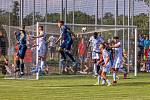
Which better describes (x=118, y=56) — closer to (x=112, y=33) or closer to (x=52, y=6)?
(x=112, y=33)

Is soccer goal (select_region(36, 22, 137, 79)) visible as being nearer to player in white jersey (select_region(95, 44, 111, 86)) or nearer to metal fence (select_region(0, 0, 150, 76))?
metal fence (select_region(0, 0, 150, 76))

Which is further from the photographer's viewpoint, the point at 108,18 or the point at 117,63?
the point at 108,18

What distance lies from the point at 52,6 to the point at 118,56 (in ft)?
25.2

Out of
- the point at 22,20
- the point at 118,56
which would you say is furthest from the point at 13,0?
the point at 118,56

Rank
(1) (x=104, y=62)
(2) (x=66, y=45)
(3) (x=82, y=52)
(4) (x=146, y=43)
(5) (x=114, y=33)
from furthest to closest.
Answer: (4) (x=146, y=43), (5) (x=114, y=33), (3) (x=82, y=52), (2) (x=66, y=45), (1) (x=104, y=62)

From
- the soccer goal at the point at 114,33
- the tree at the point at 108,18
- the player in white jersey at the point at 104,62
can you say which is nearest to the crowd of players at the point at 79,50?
the soccer goal at the point at 114,33

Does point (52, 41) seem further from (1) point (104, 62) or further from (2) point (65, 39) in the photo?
(1) point (104, 62)

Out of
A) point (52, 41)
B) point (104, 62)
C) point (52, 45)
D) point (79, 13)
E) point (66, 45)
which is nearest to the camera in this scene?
point (104, 62)

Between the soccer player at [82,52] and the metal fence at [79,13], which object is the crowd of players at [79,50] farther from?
the metal fence at [79,13]

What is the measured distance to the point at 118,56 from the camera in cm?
2922

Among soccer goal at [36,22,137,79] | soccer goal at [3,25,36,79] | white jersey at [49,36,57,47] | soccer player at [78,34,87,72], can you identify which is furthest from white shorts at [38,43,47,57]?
soccer player at [78,34,87,72]

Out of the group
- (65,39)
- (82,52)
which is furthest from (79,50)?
(65,39)

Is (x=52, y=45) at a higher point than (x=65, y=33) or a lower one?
lower

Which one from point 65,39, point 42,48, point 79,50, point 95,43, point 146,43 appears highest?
point 65,39
